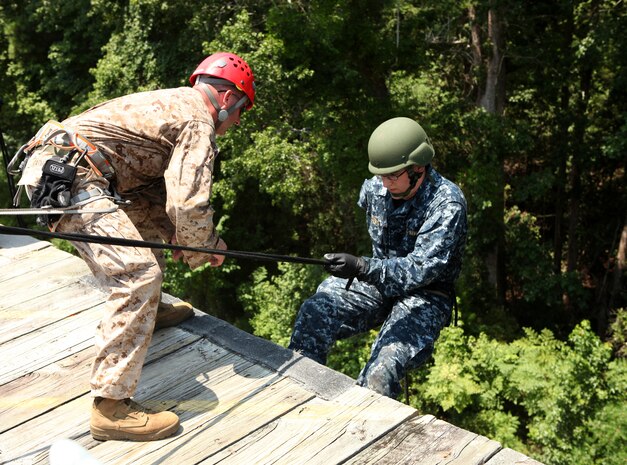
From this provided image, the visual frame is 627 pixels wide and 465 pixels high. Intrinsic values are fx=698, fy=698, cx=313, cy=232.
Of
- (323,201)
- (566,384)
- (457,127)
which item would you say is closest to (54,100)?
(323,201)

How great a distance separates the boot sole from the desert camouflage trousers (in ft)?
0.54

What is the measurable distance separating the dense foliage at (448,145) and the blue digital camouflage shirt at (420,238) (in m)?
6.31

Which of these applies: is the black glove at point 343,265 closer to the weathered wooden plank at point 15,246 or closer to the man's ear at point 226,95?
the man's ear at point 226,95

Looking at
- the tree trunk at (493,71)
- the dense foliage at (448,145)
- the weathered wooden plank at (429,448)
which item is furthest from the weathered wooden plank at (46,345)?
the tree trunk at (493,71)

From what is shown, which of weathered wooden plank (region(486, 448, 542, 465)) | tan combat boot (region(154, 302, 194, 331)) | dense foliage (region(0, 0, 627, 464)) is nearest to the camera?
weathered wooden plank (region(486, 448, 542, 465))

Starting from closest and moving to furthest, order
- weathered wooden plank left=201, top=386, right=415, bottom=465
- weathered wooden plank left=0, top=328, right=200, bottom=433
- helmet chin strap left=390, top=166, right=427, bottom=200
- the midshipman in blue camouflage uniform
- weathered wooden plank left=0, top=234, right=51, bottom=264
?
weathered wooden plank left=201, top=386, right=415, bottom=465
weathered wooden plank left=0, top=328, right=200, bottom=433
the midshipman in blue camouflage uniform
helmet chin strap left=390, top=166, right=427, bottom=200
weathered wooden plank left=0, top=234, right=51, bottom=264

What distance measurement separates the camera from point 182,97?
348 cm

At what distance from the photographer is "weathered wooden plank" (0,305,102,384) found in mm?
3678

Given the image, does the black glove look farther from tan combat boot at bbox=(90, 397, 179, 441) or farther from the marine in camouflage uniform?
Result: tan combat boot at bbox=(90, 397, 179, 441)

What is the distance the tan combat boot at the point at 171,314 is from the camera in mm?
4016

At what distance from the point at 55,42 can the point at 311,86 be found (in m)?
7.98

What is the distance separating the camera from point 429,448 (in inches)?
117

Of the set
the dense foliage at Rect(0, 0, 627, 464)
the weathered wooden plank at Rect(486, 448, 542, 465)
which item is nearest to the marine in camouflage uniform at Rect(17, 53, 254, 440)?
the weathered wooden plank at Rect(486, 448, 542, 465)

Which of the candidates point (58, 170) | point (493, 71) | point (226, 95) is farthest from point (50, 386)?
point (493, 71)
